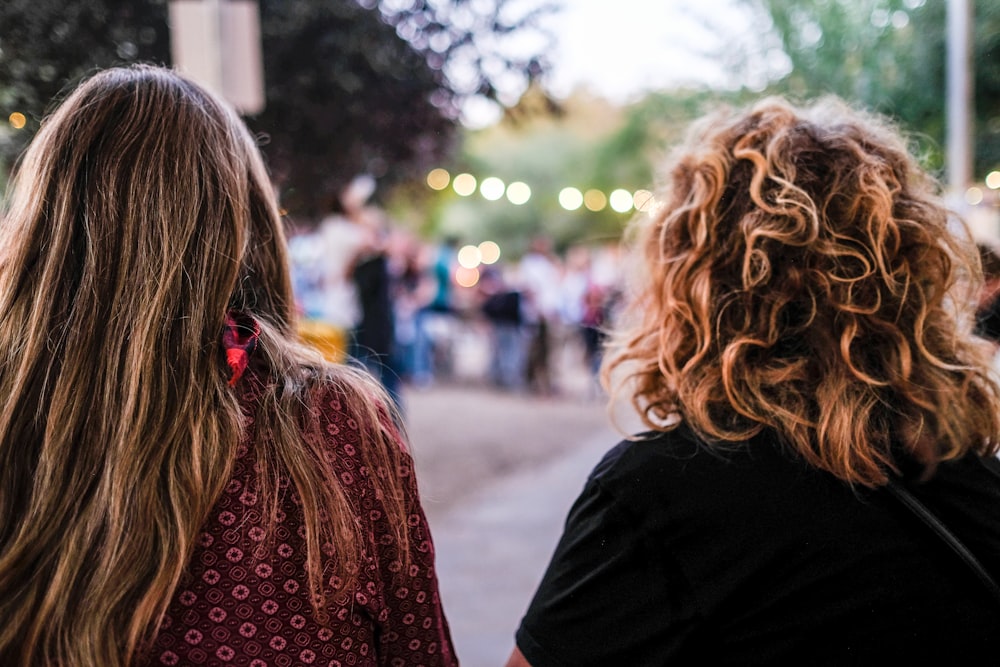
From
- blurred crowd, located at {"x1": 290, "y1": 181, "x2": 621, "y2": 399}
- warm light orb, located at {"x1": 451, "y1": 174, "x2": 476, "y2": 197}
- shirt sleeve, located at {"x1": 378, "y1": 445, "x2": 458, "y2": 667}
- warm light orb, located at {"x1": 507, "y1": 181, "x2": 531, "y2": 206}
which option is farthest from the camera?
blurred crowd, located at {"x1": 290, "y1": 181, "x2": 621, "y2": 399}

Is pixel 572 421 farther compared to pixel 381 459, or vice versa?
pixel 572 421

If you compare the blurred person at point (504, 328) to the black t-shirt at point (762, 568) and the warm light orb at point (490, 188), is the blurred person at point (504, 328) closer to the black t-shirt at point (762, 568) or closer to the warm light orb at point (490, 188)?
the warm light orb at point (490, 188)

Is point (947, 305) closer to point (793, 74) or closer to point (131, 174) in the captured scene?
point (131, 174)

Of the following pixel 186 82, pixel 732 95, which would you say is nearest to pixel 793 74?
pixel 732 95

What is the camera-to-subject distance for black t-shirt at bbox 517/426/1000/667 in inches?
55.1

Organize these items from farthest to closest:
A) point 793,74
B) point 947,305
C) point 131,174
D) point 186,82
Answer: point 793,74 < point 947,305 < point 186,82 < point 131,174

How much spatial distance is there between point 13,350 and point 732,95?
3.68 m

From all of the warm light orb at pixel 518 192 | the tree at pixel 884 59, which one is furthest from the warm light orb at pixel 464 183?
the tree at pixel 884 59

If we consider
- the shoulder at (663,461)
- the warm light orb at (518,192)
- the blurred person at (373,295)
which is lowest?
the blurred person at (373,295)

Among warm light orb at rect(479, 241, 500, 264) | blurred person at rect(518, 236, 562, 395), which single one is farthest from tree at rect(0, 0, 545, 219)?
warm light orb at rect(479, 241, 500, 264)

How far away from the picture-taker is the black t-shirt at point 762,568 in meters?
1.40

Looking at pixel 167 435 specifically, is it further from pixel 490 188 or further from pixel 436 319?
pixel 436 319

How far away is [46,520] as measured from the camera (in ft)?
3.94

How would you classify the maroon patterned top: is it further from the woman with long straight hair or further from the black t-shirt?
the black t-shirt
